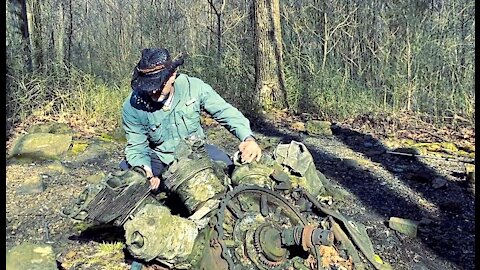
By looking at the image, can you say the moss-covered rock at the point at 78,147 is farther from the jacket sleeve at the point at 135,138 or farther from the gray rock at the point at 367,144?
the gray rock at the point at 367,144

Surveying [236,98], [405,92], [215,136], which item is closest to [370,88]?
[405,92]

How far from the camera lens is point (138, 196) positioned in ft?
7.30

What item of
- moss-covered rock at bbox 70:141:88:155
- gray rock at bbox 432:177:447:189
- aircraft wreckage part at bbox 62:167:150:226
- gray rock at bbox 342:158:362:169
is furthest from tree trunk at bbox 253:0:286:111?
aircraft wreckage part at bbox 62:167:150:226

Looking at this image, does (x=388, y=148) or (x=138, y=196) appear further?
(x=388, y=148)

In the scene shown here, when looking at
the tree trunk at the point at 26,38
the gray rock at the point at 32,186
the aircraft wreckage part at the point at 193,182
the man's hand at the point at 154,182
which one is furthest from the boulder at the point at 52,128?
the aircraft wreckage part at the point at 193,182

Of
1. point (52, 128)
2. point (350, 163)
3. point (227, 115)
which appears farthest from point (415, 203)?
point (52, 128)

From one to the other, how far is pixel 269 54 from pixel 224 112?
462cm

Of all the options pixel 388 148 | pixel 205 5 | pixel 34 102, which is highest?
pixel 205 5

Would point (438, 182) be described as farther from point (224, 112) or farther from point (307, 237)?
point (307, 237)

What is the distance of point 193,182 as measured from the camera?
2203mm

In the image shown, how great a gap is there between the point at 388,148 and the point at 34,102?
10.1 feet

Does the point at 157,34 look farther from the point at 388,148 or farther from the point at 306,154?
the point at 306,154

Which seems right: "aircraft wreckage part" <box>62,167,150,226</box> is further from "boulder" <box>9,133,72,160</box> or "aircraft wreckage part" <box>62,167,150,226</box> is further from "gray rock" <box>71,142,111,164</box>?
"gray rock" <box>71,142,111,164</box>

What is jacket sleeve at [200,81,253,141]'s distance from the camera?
271 cm
